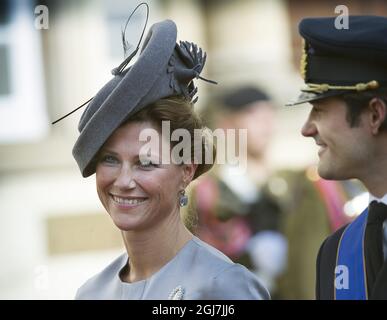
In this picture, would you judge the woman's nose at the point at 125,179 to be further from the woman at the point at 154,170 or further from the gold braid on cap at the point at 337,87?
the gold braid on cap at the point at 337,87

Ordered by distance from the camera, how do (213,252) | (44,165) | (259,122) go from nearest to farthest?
(213,252) → (259,122) → (44,165)

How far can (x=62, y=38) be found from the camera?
9.42 m

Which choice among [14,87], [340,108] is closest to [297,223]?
[340,108]

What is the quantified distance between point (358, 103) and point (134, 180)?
784 millimetres

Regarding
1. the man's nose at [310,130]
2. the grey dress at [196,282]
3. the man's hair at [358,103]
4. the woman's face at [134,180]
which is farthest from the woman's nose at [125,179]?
the man's hair at [358,103]

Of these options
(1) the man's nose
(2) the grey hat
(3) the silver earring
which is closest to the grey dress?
(3) the silver earring

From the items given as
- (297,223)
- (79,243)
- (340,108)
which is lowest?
(79,243)

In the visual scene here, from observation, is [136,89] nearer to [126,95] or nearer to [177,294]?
[126,95]

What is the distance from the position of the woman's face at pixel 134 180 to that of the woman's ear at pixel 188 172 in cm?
5

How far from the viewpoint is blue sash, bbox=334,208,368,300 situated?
150 inches

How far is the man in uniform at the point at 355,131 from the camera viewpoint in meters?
3.81

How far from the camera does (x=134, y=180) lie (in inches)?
146

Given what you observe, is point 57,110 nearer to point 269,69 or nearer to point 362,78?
point 269,69

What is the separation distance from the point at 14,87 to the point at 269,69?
2144 millimetres
